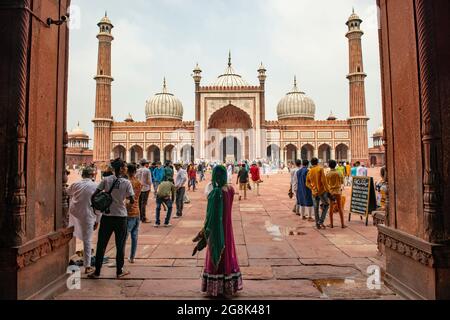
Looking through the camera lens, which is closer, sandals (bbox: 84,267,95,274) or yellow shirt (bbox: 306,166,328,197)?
sandals (bbox: 84,267,95,274)

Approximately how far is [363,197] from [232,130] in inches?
1083

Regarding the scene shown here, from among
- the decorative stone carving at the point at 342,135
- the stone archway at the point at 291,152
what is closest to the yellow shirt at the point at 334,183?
the decorative stone carving at the point at 342,135

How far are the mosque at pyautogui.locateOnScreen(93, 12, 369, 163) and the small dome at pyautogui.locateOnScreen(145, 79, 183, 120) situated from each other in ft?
19.6

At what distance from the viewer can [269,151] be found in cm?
3297

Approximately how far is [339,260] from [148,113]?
38.4m

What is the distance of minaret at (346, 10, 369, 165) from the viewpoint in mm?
29203

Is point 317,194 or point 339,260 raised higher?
point 317,194

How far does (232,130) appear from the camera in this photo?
33.3 metres

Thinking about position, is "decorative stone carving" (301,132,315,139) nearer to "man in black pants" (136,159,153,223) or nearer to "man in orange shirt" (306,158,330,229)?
"man in orange shirt" (306,158,330,229)

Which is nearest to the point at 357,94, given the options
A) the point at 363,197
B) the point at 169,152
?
the point at 169,152

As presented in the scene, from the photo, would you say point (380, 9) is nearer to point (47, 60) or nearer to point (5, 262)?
point (47, 60)

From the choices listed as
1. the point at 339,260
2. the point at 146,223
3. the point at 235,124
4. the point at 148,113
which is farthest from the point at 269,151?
the point at 339,260

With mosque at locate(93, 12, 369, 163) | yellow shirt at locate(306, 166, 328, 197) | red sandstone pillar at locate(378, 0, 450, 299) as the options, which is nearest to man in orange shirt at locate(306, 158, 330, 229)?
yellow shirt at locate(306, 166, 328, 197)

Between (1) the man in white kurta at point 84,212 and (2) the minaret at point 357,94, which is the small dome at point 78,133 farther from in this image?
(1) the man in white kurta at point 84,212
